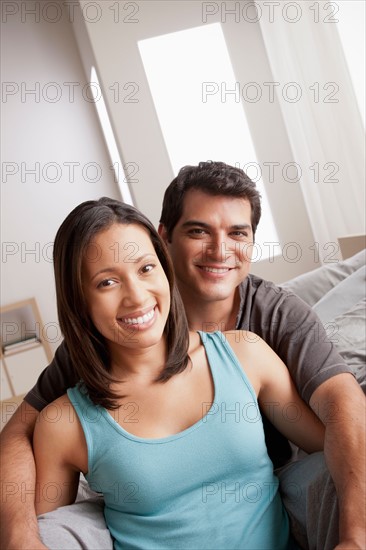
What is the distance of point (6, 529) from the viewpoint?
116 centimetres

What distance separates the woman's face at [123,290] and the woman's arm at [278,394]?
0.18m

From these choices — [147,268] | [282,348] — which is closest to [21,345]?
[282,348]

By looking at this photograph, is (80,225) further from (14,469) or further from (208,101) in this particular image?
(208,101)

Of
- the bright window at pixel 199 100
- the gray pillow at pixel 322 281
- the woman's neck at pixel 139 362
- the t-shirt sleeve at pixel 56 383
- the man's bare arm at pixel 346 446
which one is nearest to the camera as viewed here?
the man's bare arm at pixel 346 446

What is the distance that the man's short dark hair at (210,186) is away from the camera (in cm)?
169

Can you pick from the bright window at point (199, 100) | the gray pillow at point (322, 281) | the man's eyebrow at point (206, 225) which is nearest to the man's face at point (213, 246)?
the man's eyebrow at point (206, 225)

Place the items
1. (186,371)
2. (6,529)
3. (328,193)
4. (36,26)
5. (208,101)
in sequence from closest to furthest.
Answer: (6,529)
(186,371)
(328,193)
(208,101)
(36,26)

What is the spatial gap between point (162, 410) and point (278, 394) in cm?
22

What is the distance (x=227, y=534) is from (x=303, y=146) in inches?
137

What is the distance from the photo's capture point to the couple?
117 cm

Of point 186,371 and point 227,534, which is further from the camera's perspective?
point 186,371

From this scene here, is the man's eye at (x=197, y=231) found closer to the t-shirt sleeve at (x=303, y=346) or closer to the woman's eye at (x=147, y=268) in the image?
the t-shirt sleeve at (x=303, y=346)

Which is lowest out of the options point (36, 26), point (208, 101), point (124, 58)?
point (208, 101)

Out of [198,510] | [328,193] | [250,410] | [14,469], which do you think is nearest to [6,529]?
[14,469]
